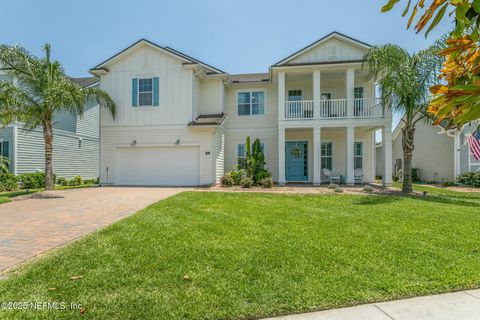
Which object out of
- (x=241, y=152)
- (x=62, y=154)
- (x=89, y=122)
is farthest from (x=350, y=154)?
(x=89, y=122)

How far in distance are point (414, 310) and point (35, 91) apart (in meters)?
14.5

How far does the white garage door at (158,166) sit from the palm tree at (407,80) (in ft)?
32.5

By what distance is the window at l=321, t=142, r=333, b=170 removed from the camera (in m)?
17.2

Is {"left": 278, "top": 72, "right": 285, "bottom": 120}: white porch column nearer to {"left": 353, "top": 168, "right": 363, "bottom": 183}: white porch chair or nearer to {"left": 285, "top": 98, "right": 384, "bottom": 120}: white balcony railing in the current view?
{"left": 285, "top": 98, "right": 384, "bottom": 120}: white balcony railing

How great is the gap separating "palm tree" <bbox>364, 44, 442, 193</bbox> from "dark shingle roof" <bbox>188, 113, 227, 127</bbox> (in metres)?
8.14

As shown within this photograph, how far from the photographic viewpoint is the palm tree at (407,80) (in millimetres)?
11096

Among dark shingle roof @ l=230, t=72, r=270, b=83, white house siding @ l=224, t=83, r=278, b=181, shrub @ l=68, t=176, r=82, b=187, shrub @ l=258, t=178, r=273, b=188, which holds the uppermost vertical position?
dark shingle roof @ l=230, t=72, r=270, b=83

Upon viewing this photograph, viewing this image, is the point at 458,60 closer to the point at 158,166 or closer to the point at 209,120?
the point at 209,120

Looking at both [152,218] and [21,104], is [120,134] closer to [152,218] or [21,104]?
[21,104]

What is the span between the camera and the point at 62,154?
1838 centimetres

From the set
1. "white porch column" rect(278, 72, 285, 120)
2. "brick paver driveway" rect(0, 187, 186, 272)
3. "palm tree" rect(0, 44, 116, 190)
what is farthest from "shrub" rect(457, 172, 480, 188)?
"palm tree" rect(0, 44, 116, 190)

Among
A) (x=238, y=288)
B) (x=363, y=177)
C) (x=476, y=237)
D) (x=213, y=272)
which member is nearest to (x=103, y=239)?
(x=213, y=272)

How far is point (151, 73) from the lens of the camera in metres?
15.8

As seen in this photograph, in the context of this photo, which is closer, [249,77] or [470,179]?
[470,179]
